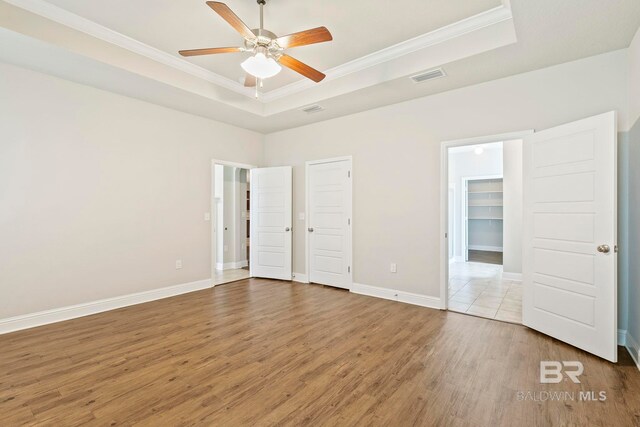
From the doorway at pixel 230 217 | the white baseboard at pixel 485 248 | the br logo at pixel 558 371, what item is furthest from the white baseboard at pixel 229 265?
the white baseboard at pixel 485 248

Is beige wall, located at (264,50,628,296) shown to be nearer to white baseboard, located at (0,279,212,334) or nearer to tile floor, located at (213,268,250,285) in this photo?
tile floor, located at (213,268,250,285)

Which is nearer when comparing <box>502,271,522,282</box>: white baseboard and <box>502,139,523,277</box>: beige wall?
<box>502,271,522,282</box>: white baseboard

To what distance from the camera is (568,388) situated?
2.25 metres

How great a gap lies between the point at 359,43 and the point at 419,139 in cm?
156

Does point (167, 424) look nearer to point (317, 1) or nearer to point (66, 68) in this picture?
point (317, 1)

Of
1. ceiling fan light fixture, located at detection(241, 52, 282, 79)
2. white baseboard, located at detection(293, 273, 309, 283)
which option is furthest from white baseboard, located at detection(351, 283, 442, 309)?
ceiling fan light fixture, located at detection(241, 52, 282, 79)

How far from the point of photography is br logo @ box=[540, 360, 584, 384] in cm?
236

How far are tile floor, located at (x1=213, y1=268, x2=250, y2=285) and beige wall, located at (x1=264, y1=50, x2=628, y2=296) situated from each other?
1.31 metres

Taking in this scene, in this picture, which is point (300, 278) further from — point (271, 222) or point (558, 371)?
point (558, 371)

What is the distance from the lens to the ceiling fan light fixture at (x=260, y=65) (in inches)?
105

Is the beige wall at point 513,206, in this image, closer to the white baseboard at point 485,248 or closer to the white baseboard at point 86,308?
the white baseboard at point 485,248

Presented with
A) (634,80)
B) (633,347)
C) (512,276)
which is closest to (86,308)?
(633,347)

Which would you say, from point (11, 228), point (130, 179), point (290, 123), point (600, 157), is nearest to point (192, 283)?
point (130, 179)

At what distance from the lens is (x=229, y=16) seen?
2232 millimetres
